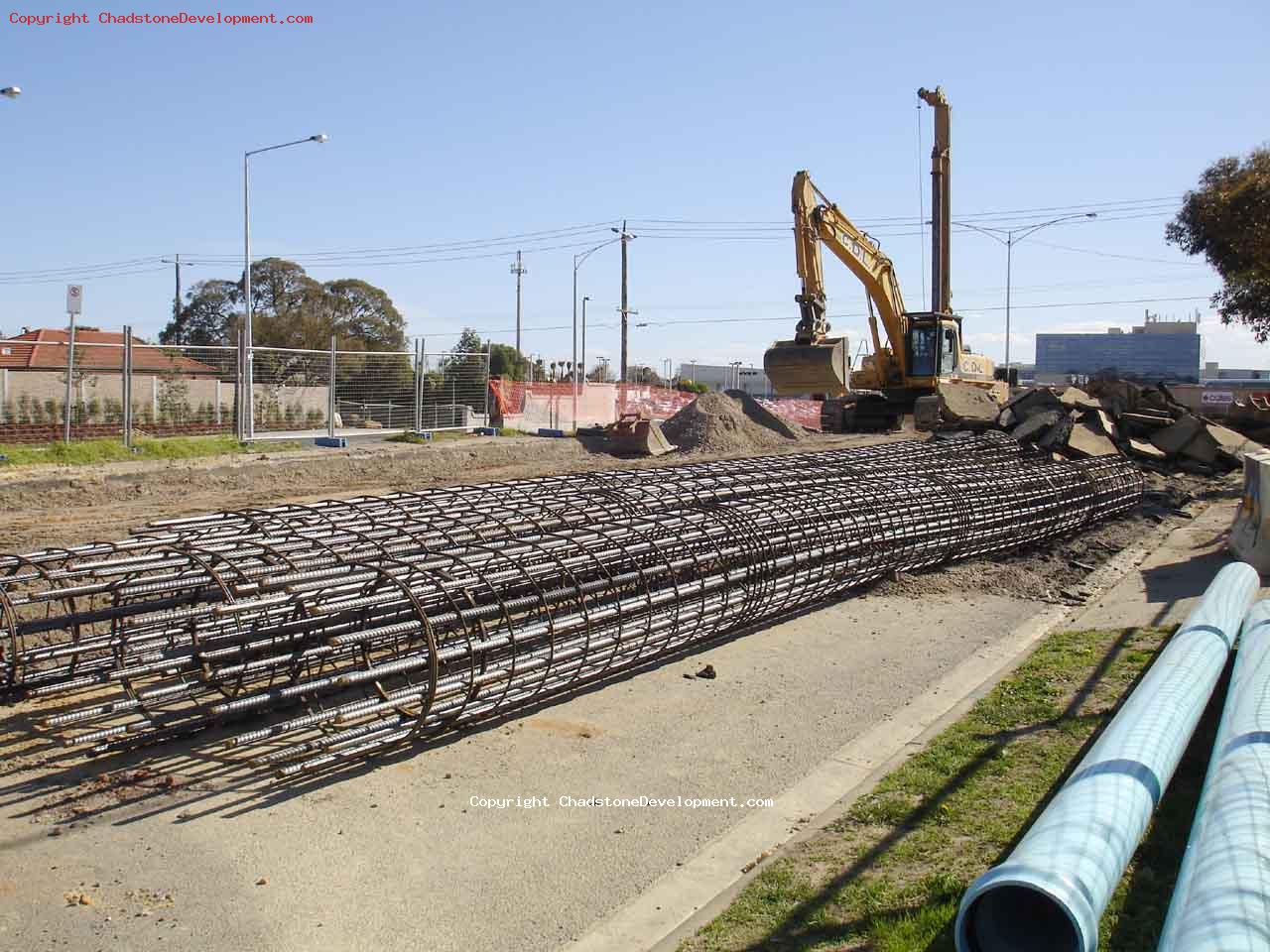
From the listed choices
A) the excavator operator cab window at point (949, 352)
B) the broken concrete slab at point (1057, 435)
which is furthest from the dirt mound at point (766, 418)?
the broken concrete slab at point (1057, 435)

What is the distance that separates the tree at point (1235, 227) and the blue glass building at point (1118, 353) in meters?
96.3

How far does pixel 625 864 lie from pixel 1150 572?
28.6 feet

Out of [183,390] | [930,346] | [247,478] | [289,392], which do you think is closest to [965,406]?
[930,346]

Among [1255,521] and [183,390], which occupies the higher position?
[183,390]

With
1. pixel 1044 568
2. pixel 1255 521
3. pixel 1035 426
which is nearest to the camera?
pixel 1255 521

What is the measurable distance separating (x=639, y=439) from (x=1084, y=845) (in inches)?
773

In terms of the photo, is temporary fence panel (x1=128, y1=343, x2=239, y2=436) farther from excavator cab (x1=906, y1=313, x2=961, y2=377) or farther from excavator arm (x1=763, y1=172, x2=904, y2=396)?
excavator cab (x1=906, y1=313, x2=961, y2=377)

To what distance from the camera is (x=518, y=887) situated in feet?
14.3

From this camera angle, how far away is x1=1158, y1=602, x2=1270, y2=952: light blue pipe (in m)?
2.87

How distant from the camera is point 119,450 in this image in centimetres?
1736

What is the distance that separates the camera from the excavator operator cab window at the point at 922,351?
25.7 metres

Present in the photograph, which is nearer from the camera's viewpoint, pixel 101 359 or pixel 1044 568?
pixel 1044 568

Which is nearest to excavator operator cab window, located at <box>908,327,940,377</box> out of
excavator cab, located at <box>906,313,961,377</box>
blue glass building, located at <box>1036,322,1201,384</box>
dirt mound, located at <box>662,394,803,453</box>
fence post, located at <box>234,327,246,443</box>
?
excavator cab, located at <box>906,313,961,377</box>

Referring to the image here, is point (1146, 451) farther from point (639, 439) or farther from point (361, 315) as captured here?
point (361, 315)
